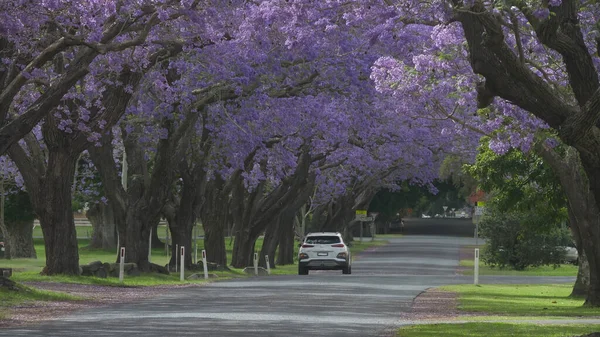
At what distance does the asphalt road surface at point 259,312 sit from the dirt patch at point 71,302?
0.50 metres

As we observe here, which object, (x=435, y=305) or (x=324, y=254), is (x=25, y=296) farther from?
(x=324, y=254)

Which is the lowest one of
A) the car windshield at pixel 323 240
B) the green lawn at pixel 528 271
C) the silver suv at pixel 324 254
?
the green lawn at pixel 528 271

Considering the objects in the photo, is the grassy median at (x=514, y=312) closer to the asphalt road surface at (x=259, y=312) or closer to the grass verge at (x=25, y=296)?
the asphalt road surface at (x=259, y=312)

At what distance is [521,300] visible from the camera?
3005 cm

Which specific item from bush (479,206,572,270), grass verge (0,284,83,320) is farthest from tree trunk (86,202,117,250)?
grass verge (0,284,83,320)

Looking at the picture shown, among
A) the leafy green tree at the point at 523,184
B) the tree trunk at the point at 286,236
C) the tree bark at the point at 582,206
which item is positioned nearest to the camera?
the tree bark at the point at 582,206

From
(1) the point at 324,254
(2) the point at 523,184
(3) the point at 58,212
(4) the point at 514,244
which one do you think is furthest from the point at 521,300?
(4) the point at 514,244

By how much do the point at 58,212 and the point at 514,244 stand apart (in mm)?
29964

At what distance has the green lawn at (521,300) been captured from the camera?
969 inches

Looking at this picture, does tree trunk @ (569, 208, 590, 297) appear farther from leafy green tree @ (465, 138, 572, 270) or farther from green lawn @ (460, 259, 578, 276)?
green lawn @ (460, 259, 578, 276)

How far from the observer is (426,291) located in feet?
106

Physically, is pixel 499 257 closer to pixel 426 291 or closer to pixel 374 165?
pixel 374 165

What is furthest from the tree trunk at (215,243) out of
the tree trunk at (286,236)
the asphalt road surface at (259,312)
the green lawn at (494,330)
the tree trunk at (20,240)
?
the green lawn at (494,330)

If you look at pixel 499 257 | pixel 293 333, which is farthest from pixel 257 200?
pixel 293 333
